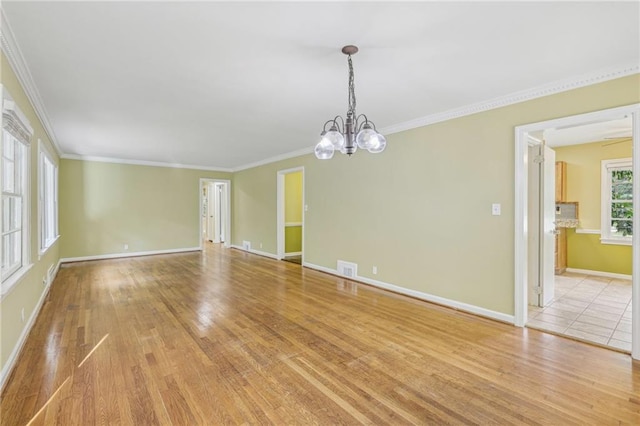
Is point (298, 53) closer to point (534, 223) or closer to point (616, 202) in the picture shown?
point (534, 223)

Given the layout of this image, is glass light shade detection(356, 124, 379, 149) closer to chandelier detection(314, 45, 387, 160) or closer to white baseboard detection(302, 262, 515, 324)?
chandelier detection(314, 45, 387, 160)

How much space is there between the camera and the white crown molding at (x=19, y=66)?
203 centimetres

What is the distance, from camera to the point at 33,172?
3.45 meters

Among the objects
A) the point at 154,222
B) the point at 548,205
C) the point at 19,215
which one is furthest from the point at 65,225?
the point at 548,205

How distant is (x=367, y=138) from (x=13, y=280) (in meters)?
3.17

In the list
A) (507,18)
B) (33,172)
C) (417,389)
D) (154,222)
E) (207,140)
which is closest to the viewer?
(507,18)

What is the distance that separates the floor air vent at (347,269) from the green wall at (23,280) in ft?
13.3

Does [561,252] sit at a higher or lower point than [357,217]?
lower

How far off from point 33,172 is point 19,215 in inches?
27.2

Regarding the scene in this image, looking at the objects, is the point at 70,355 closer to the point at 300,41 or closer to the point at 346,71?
the point at 300,41

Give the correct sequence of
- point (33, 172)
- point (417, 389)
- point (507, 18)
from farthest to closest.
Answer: point (33, 172) → point (417, 389) → point (507, 18)

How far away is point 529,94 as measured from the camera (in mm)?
3090

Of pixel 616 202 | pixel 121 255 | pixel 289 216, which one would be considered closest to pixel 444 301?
pixel 616 202

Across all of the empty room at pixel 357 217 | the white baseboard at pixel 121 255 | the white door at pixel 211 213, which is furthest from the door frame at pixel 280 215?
the white door at pixel 211 213
